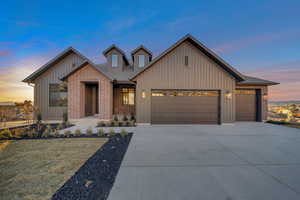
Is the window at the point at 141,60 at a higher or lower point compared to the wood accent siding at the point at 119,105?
higher

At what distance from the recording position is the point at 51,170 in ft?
8.77

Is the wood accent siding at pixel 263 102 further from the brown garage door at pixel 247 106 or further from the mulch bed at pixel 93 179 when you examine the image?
the mulch bed at pixel 93 179

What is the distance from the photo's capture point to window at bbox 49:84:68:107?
9.52m

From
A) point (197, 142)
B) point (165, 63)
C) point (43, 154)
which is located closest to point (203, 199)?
point (197, 142)

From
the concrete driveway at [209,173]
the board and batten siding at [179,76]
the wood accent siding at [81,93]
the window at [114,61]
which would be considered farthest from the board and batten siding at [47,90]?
the concrete driveway at [209,173]

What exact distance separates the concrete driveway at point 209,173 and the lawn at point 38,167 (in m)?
1.27

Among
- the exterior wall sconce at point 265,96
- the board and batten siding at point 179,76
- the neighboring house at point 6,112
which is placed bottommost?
the neighboring house at point 6,112

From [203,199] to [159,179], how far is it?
0.83 metres

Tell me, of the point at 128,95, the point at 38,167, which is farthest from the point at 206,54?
the point at 38,167

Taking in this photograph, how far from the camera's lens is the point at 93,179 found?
229 centimetres

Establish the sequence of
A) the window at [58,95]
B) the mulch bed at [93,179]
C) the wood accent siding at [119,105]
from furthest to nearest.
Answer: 1. the wood accent siding at [119,105]
2. the window at [58,95]
3. the mulch bed at [93,179]

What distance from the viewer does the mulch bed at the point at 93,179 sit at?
190 centimetres

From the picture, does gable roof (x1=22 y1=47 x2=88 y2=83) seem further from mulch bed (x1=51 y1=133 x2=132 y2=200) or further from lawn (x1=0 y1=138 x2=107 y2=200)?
mulch bed (x1=51 y1=133 x2=132 y2=200)

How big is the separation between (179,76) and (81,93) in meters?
7.75
